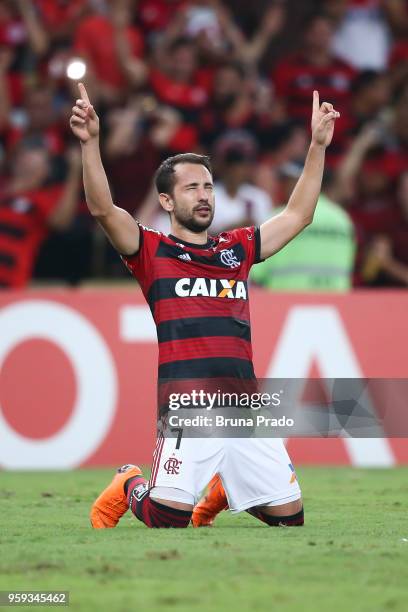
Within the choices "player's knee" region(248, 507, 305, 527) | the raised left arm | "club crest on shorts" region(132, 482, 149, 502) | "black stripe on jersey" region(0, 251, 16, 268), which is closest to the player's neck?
the raised left arm

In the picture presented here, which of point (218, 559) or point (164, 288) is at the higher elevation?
point (164, 288)

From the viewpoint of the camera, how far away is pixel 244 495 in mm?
6824

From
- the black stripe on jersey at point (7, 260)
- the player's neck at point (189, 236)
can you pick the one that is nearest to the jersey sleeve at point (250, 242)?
the player's neck at point (189, 236)

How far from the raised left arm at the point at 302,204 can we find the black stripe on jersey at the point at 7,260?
5194 millimetres

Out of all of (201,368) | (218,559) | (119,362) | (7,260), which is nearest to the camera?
(218,559)

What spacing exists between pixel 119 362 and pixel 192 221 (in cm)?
381

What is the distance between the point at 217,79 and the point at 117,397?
5.33m

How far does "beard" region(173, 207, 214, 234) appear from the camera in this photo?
7066 mm

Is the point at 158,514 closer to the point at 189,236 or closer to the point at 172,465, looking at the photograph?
the point at 172,465

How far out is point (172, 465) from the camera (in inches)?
266

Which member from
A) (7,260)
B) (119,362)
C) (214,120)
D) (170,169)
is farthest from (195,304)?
(214,120)

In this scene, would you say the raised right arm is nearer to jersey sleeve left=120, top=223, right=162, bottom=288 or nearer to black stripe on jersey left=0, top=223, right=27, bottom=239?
jersey sleeve left=120, top=223, right=162, bottom=288

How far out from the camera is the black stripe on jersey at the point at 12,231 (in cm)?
1215

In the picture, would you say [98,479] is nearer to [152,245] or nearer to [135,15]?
[152,245]
